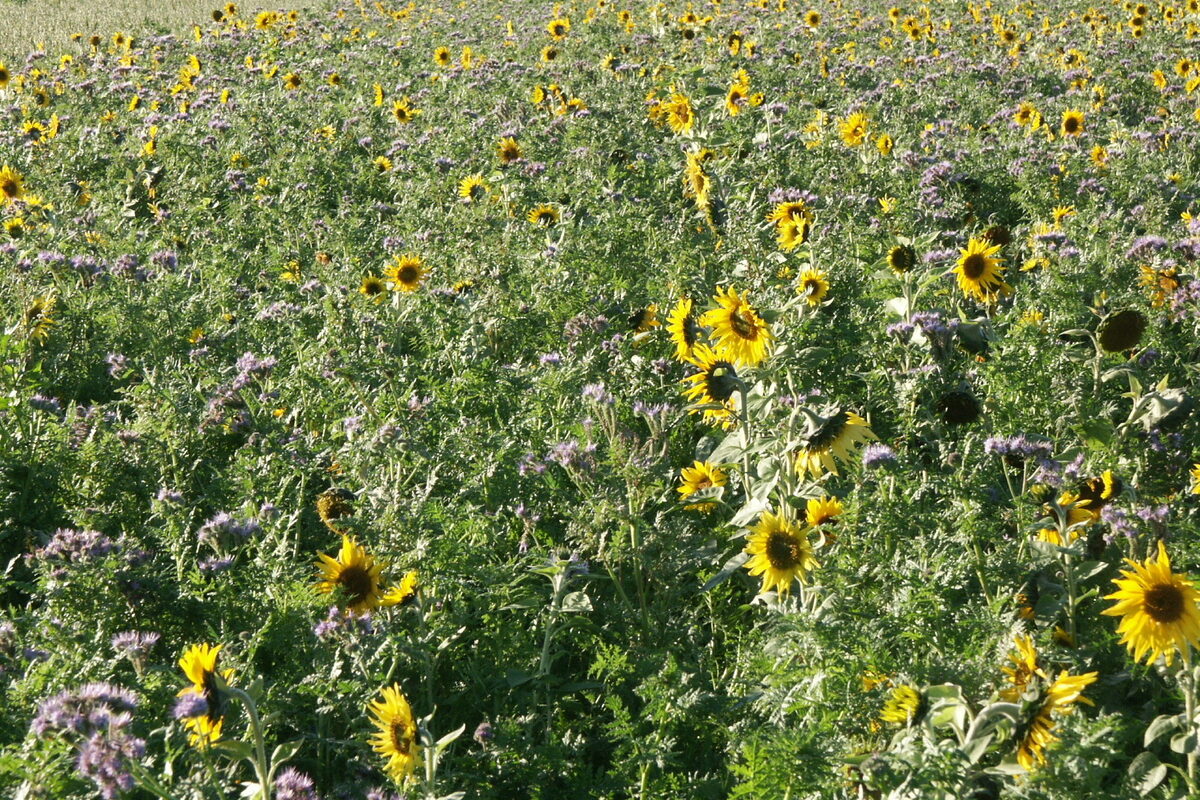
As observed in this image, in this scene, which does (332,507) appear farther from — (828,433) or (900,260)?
(900,260)

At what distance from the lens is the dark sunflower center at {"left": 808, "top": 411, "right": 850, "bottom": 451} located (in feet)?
9.05

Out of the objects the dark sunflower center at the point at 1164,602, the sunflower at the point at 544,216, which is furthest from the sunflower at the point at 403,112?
the dark sunflower center at the point at 1164,602

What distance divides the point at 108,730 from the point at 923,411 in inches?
104

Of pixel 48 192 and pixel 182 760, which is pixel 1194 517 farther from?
pixel 48 192

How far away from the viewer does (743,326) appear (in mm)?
3256

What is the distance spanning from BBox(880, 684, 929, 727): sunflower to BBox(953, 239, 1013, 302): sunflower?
2207 millimetres

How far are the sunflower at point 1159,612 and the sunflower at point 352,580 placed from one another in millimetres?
1666

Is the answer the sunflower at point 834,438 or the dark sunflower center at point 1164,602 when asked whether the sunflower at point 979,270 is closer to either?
the sunflower at point 834,438

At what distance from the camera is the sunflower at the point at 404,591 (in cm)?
265

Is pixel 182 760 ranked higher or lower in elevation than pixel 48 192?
lower

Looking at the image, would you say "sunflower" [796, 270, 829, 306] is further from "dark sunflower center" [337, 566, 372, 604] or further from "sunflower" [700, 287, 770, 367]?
"dark sunflower center" [337, 566, 372, 604]

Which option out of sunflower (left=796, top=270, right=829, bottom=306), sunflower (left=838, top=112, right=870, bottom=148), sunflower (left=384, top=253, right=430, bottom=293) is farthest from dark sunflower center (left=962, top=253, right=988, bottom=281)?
sunflower (left=838, top=112, right=870, bottom=148)

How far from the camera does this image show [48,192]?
6.58 m

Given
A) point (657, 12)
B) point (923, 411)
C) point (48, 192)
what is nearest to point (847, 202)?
point (923, 411)
